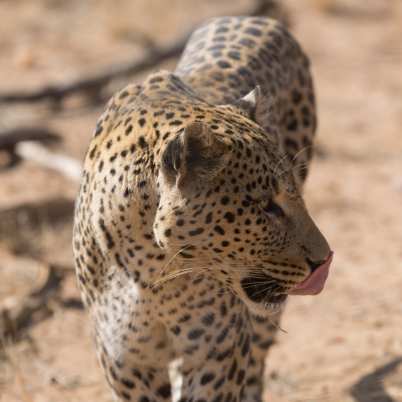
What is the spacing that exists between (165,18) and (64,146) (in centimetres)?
521

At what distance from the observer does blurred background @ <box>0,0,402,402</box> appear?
21.3 ft

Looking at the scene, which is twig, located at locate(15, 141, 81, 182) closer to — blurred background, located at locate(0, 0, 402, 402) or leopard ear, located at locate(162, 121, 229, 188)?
blurred background, located at locate(0, 0, 402, 402)

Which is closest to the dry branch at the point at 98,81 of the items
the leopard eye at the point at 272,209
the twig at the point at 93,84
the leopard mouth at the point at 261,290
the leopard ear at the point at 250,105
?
the twig at the point at 93,84

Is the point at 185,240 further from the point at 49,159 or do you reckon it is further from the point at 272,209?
the point at 49,159

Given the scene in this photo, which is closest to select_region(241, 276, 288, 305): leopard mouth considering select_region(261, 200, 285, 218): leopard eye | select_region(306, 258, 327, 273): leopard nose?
select_region(306, 258, 327, 273): leopard nose

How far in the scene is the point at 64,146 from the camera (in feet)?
34.0

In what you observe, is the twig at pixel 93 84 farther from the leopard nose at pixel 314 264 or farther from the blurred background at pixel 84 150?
the leopard nose at pixel 314 264

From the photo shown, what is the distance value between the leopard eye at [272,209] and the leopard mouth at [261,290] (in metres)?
0.28

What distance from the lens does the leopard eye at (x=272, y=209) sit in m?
4.08

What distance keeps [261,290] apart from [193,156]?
72 cm

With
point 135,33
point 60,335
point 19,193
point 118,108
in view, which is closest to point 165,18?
point 135,33

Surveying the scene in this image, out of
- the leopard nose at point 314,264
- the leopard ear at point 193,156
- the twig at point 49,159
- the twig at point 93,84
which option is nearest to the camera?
the leopard ear at point 193,156

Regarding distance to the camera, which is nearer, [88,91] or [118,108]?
[118,108]

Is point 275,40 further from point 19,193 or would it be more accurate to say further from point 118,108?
point 19,193
